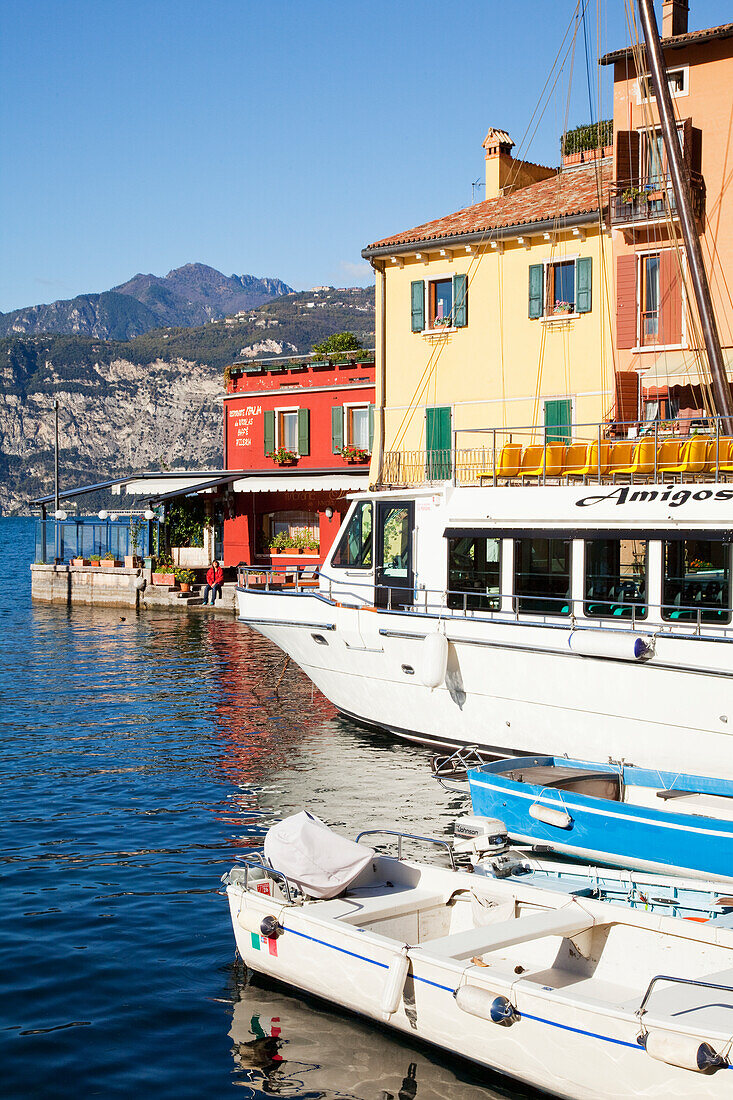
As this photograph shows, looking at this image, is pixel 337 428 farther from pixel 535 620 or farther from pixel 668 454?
pixel 535 620

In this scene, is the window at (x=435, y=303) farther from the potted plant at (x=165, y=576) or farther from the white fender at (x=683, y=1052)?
the white fender at (x=683, y=1052)

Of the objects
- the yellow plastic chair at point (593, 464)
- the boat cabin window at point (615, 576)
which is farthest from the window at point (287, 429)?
the boat cabin window at point (615, 576)

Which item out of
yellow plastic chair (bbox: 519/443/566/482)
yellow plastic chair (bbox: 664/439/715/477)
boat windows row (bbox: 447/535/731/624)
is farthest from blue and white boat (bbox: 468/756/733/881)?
yellow plastic chair (bbox: 519/443/566/482)

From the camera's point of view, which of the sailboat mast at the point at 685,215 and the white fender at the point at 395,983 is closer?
→ the white fender at the point at 395,983

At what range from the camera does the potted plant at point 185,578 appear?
43781 mm

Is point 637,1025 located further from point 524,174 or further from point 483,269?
point 524,174

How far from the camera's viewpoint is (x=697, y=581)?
54.1 feet

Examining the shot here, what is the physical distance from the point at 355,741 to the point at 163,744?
348 centimetres

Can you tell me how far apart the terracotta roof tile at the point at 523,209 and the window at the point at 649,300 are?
107 inches

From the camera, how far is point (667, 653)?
15.6 metres

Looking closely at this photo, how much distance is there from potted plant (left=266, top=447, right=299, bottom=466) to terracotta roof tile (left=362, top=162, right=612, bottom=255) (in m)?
13.9

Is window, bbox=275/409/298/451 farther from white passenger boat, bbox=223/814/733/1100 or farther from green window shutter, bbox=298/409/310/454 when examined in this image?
white passenger boat, bbox=223/814/733/1100

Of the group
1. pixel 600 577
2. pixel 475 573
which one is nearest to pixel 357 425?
pixel 475 573

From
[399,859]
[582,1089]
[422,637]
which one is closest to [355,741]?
[422,637]
